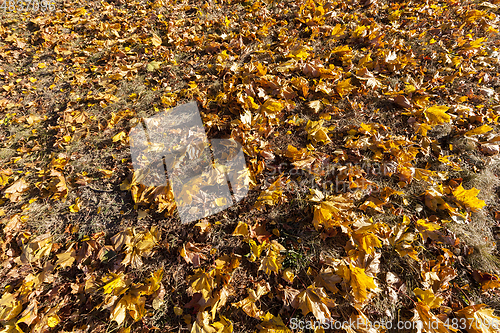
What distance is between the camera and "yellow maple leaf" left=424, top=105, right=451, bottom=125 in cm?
227

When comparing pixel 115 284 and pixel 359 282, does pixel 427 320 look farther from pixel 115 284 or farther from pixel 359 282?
pixel 115 284

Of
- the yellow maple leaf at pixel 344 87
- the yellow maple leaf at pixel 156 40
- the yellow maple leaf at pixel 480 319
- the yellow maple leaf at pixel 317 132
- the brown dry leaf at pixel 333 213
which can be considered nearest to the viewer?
the yellow maple leaf at pixel 480 319

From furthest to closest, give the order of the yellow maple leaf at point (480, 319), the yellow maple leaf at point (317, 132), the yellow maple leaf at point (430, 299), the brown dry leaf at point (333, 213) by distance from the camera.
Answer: the yellow maple leaf at point (317, 132) → the brown dry leaf at point (333, 213) → the yellow maple leaf at point (430, 299) → the yellow maple leaf at point (480, 319)

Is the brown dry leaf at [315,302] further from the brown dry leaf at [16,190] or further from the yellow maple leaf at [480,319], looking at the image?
the brown dry leaf at [16,190]

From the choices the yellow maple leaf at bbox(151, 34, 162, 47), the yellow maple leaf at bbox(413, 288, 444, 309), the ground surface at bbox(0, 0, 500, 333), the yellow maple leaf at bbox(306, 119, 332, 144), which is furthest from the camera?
the yellow maple leaf at bbox(151, 34, 162, 47)

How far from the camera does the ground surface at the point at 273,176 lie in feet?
5.56

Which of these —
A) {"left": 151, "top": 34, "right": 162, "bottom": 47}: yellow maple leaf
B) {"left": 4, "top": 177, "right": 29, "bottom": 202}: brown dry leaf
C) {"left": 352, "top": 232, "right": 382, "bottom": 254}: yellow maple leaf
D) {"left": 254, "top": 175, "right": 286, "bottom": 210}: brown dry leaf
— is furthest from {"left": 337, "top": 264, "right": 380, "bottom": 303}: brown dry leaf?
{"left": 151, "top": 34, "right": 162, "bottom": 47}: yellow maple leaf

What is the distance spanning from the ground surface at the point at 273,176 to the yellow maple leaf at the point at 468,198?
0.01 m

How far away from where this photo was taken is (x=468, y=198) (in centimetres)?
191

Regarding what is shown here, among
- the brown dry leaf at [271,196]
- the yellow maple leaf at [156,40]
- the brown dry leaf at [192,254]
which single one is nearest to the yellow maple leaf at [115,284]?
the brown dry leaf at [192,254]

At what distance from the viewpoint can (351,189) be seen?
6.82 ft

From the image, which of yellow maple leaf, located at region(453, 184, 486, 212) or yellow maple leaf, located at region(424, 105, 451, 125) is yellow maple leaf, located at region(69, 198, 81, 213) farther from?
yellow maple leaf, located at region(424, 105, 451, 125)

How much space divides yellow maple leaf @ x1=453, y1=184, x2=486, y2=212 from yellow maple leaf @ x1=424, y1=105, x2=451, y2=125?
2.47 feet

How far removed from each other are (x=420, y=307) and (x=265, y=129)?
1.90 m
